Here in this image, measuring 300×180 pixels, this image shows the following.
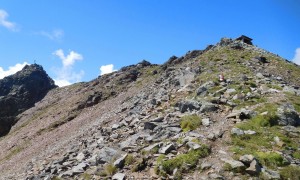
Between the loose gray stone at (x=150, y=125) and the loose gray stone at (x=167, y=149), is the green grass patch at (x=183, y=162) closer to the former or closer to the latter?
the loose gray stone at (x=167, y=149)

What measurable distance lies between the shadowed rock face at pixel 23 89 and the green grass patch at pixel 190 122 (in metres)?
79.2

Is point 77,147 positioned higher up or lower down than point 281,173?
higher up

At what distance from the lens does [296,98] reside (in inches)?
1097

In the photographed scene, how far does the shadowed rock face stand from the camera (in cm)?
10461

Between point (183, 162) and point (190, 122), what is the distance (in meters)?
5.94

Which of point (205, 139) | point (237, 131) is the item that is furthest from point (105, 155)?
point (237, 131)

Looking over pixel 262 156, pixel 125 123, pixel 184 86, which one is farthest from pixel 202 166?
pixel 184 86

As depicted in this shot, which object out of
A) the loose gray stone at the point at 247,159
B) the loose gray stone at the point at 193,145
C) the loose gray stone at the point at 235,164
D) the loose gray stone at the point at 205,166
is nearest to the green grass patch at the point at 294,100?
the loose gray stone at the point at 247,159

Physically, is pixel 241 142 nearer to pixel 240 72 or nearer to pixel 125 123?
pixel 125 123

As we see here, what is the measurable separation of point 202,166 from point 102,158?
677cm

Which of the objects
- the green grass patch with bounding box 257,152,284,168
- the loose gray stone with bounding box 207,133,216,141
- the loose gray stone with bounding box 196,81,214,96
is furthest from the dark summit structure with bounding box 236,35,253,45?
the green grass patch with bounding box 257,152,284,168

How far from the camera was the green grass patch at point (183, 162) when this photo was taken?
18.1 m

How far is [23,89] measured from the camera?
12112 cm

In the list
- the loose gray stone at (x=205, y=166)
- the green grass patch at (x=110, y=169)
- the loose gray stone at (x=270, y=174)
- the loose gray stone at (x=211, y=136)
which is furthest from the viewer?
the loose gray stone at (x=211, y=136)
